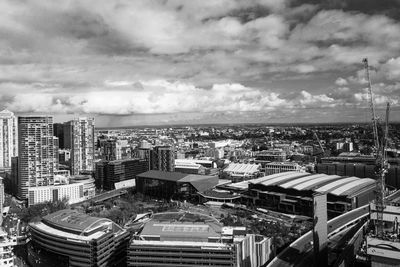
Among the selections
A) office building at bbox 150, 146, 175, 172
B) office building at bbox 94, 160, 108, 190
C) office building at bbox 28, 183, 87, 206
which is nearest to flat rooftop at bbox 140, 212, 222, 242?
office building at bbox 28, 183, 87, 206

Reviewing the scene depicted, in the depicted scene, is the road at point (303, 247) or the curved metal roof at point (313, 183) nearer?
the road at point (303, 247)

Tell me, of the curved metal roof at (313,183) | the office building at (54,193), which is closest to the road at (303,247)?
the curved metal roof at (313,183)

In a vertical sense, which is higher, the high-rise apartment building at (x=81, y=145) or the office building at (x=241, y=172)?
the high-rise apartment building at (x=81, y=145)

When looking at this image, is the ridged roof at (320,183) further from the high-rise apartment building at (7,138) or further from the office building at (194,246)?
the high-rise apartment building at (7,138)

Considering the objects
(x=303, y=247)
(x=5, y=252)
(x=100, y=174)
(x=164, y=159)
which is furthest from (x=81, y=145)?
(x=303, y=247)

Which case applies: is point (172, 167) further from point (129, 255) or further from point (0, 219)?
point (129, 255)

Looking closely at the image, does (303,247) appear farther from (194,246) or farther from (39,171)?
(39,171)

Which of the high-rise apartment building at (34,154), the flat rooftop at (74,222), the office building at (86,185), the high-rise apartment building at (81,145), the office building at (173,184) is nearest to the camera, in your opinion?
the flat rooftop at (74,222)
